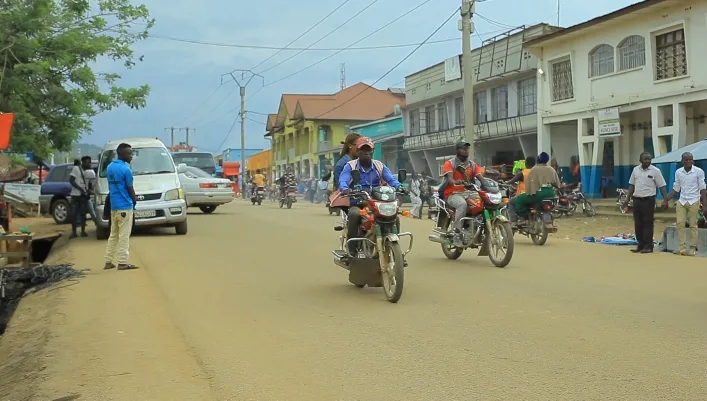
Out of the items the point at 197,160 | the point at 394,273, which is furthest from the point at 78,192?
the point at 197,160

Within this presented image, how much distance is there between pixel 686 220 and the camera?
12555 mm

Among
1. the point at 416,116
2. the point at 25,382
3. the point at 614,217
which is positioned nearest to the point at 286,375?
the point at 25,382

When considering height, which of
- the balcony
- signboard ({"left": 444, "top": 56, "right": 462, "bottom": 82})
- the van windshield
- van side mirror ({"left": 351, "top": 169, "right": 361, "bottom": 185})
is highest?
signboard ({"left": 444, "top": 56, "right": 462, "bottom": 82})

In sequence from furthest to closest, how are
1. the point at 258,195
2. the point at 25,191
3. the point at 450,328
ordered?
the point at 258,195 → the point at 25,191 → the point at 450,328

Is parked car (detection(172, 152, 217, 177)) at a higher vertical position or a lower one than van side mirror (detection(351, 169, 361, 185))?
higher

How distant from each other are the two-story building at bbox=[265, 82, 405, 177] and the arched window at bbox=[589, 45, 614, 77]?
31.9m

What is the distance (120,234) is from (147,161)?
241 inches

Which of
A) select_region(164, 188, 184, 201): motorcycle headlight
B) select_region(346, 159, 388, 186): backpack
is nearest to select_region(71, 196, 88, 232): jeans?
select_region(164, 188, 184, 201): motorcycle headlight

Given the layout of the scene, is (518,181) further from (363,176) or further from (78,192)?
(78,192)

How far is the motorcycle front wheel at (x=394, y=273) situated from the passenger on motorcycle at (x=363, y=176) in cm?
61

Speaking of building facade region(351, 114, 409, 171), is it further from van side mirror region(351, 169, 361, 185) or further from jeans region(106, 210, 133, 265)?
van side mirror region(351, 169, 361, 185)

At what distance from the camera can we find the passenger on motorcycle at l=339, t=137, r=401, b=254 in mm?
8211

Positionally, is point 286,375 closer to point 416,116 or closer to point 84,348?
point 84,348

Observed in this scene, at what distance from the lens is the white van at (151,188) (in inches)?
612
